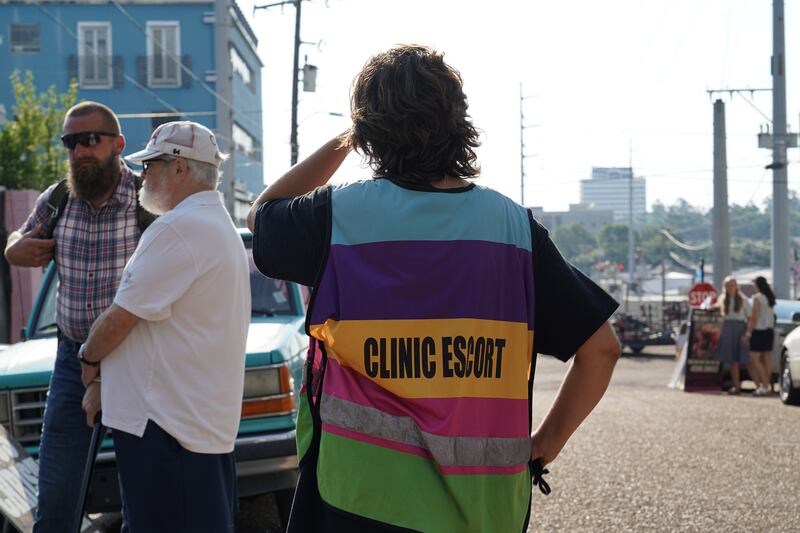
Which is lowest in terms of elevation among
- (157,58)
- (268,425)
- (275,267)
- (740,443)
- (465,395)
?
(740,443)

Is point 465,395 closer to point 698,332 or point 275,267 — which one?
point 275,267

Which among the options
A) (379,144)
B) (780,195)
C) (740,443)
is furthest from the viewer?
(780,195)

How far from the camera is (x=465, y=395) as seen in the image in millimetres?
2285

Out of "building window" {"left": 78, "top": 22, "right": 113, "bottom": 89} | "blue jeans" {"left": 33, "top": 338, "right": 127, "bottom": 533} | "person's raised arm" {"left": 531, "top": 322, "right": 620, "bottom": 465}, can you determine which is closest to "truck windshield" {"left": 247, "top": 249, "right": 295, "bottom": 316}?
"blue jeans" {"left": 33, "top": 338, "right": 127, "bottom": 533}

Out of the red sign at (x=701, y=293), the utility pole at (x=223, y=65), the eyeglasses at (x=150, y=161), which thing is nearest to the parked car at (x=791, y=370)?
the utility pole at (x=223, y=65)

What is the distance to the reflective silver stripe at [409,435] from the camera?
2252 mm

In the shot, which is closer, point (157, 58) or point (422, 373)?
point (422, 373)

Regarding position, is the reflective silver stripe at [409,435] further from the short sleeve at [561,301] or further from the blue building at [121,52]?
the blue building at [121,52]

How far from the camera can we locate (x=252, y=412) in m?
5.81

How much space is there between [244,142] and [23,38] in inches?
505

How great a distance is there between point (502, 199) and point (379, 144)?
28 cm

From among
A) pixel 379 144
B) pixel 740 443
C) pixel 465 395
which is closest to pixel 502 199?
pixel 379 144

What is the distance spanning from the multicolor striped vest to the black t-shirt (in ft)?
0.19

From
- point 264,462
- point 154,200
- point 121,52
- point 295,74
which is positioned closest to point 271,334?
point 264,462
